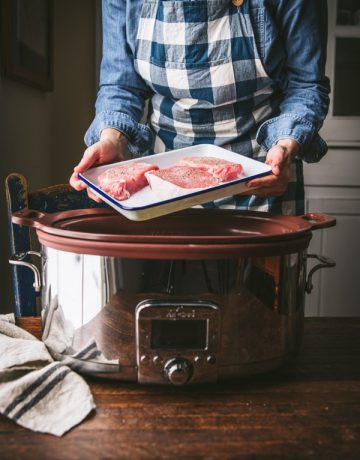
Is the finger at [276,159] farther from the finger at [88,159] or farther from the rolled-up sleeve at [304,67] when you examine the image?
the finger at [88,159]

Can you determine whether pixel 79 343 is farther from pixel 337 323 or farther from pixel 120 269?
pixel 337 323

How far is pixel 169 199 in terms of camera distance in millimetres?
690

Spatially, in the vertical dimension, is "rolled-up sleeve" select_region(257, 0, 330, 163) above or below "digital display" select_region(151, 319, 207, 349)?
above

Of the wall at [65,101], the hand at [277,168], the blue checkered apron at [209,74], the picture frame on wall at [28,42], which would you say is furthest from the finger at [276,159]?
the wall at [65,101]

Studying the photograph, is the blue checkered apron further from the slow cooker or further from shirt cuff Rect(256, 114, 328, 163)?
the slow cooker

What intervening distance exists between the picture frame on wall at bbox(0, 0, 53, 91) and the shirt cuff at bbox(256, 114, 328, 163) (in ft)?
2.58

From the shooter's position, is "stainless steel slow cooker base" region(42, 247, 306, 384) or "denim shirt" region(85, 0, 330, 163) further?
"denim shirt" region(85, 0, 330, 163)

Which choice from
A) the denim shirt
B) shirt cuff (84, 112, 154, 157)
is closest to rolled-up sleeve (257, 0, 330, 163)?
the denim shirt

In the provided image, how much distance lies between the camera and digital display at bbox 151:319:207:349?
612mm

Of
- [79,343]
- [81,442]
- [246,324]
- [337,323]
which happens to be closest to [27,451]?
[81,442]

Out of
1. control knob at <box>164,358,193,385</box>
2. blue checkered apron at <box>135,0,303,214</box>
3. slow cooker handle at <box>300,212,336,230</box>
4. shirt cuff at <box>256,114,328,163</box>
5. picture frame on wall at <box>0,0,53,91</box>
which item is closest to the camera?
control knob at <box>164,358,193,385</box>

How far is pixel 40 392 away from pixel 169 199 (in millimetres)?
273

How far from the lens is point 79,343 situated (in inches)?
25.4

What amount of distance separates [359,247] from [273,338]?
4.86 feet
